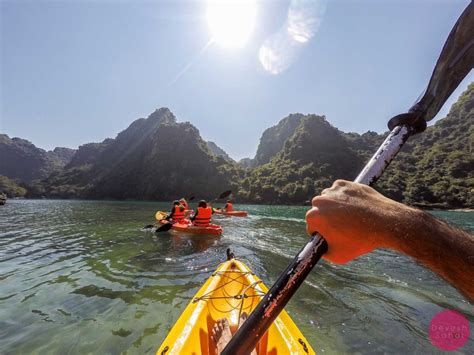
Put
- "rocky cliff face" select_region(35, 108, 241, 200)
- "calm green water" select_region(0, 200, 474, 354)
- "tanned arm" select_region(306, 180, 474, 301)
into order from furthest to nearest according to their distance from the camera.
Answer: "rocky cliff face" select_region(35, 108, 241, 200) → "calm green water" select_region(0, 200, 474, 354) → "tanned arm" select_region(306, 180, 474, 301)

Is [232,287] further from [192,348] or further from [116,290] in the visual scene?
[116,290]

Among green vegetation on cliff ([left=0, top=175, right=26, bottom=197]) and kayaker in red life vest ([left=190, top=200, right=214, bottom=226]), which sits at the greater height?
green vegetation on cliff ([left=0, top=175, right=26, bottom=197])

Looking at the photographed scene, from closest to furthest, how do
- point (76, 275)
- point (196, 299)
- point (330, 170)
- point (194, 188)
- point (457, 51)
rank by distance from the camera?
point (457, 51) → point (196, 299) → point (76, 275) → point (330, 170) → point (194, 188)

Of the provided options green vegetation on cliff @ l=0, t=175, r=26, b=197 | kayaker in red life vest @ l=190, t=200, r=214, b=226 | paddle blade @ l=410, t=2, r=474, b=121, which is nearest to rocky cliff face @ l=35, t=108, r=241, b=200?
green vegetation on cliff @ l=0, t=175, r=26, b=197

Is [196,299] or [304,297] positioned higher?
[196,299]

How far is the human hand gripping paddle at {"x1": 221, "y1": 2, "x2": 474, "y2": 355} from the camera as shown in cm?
129

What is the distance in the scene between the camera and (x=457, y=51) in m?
1.66

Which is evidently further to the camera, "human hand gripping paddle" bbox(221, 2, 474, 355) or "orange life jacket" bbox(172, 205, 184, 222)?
"orange life jacket" bbox(172, 205, 184, 222)

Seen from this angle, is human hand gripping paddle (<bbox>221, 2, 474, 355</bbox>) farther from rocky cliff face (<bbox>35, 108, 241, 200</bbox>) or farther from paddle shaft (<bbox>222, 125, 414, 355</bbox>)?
rocky cliff face (<bbox>35, 108, 241, 200</bbox>)

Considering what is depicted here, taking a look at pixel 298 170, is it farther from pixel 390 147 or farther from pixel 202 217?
pixel 390 147

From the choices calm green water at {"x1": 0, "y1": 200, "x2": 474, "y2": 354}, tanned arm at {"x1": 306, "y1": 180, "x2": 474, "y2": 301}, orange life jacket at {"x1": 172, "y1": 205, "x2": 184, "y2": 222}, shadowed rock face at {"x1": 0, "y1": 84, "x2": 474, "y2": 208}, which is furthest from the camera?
shadowed rock face at {"x1": 0, "y1": 84, "x2": 474, "y2": 208}

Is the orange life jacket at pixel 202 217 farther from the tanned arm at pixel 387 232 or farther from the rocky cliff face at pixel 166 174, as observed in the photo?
the rocky cliff face at pixel 166 174

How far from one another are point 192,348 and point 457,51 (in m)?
3.88

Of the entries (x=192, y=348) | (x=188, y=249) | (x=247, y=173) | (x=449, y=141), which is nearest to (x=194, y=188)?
(x=247, y=173)
